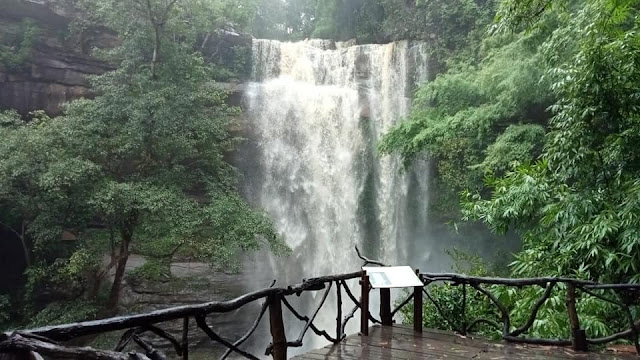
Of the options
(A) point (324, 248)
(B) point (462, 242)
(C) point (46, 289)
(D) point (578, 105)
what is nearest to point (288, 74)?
(A) point (324, 248)

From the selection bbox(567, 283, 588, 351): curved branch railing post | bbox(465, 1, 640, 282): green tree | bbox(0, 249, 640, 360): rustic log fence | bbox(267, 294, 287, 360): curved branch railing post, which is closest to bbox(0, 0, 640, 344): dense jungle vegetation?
bbox(465, 1, 640, 282): green tree

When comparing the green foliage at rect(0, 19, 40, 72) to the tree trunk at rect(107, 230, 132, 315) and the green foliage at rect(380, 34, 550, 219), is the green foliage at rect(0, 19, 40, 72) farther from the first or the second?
the green foliage at rect(380, 34, 550, 219)

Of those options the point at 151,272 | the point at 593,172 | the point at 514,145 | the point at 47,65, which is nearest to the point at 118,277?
the point at 151,272

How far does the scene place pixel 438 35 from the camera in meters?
16.4

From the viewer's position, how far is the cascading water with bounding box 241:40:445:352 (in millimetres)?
14680

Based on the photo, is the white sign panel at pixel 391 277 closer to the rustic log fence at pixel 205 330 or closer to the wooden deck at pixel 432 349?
the rustic log fence at pixel 205 330

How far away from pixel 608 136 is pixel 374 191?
9897 millimetres

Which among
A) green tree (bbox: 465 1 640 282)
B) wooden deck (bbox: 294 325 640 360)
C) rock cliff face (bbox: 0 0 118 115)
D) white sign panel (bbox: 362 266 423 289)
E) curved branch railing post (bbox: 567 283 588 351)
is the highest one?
rock cliff face (bbox: 0 0 118 115)

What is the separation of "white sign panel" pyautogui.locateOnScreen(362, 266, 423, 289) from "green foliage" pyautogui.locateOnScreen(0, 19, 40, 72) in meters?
13.5

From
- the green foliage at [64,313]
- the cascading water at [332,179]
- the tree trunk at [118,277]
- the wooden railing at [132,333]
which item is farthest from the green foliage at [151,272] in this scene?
the wooden railing at [132,333]

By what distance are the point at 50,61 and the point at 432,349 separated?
1444 centimetres

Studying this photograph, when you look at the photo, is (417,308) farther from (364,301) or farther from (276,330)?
(276,330)

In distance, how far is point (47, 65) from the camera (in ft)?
46.3

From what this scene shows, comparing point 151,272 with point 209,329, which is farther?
point 151,272
